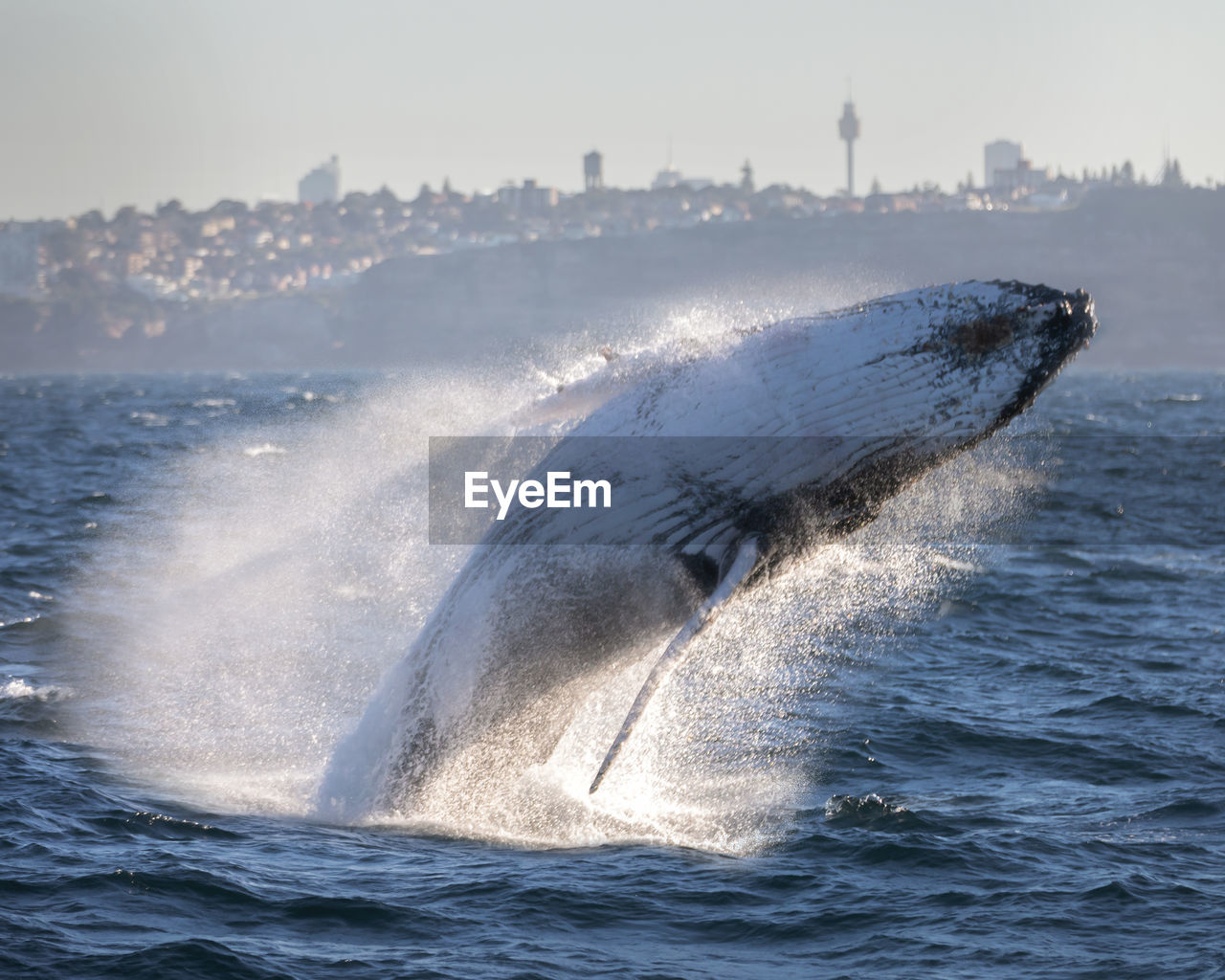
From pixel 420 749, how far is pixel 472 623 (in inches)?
54.0

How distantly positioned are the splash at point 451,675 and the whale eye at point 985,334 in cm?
198

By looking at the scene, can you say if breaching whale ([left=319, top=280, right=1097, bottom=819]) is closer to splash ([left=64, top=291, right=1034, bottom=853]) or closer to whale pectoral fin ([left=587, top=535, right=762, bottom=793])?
whale pectoral fin ([left=587, top=535, right=762, bottom=793])

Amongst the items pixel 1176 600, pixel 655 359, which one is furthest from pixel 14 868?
pixel 1176 600

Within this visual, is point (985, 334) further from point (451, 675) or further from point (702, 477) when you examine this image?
point (451, 675)

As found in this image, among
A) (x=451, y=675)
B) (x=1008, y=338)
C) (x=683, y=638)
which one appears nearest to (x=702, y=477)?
(x=683, y=638)

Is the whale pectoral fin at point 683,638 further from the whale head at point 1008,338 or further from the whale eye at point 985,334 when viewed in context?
the whale eye at point 985,334

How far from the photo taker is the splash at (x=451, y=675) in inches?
511

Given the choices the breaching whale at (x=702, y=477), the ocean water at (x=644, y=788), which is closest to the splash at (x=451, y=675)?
the ocean water at (x=644, y=788)

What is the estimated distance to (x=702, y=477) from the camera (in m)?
10.8

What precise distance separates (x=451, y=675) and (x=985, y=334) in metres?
5.24

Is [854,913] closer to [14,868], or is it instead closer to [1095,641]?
[14,868]

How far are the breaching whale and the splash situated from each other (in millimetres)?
291

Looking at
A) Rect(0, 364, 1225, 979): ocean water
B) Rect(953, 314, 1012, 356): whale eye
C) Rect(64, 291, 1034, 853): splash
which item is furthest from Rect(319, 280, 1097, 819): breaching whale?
Rect(0, 364, 1225, 979): ocean water

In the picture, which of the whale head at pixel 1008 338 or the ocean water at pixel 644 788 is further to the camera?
the ocean water at pixel 644 788
